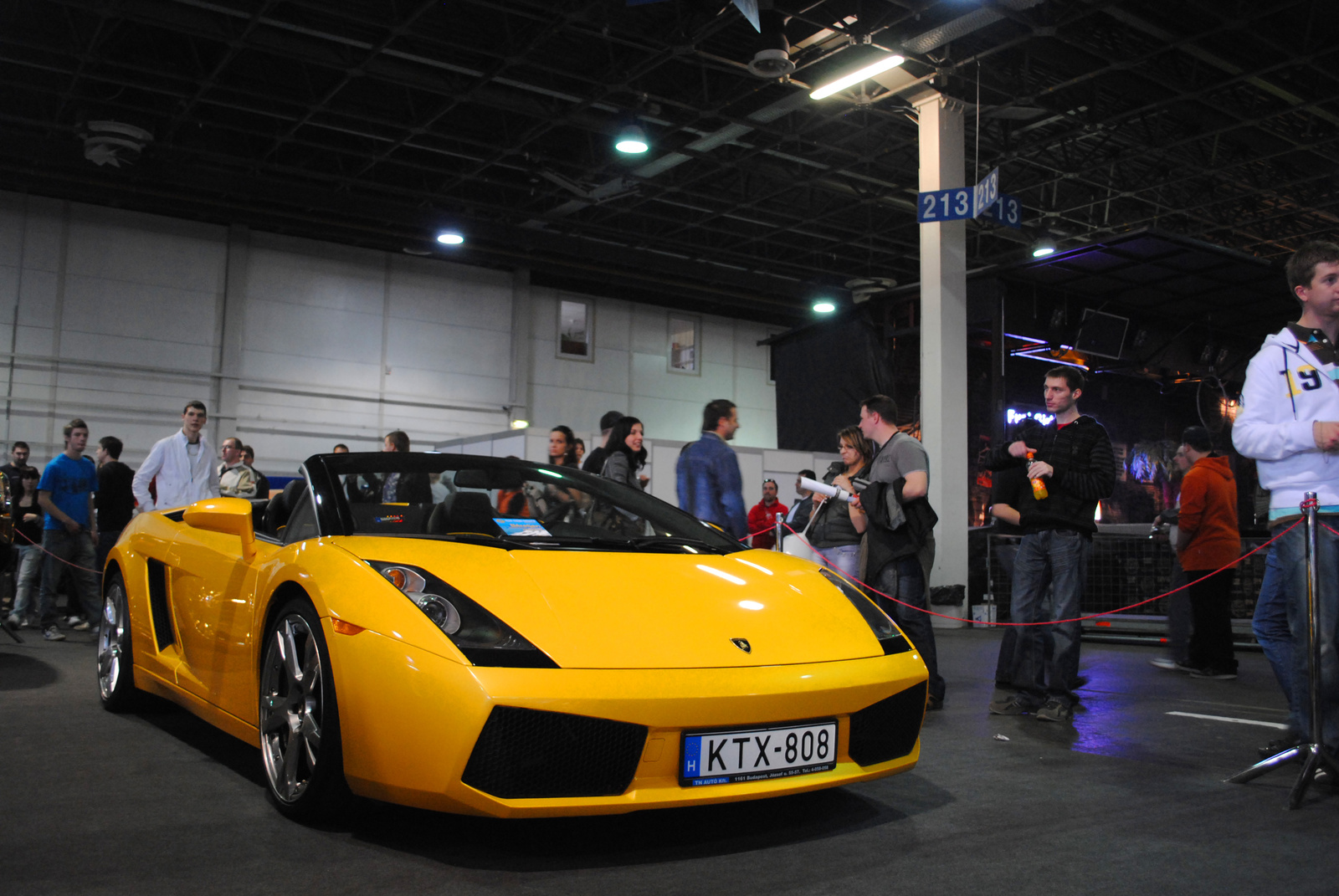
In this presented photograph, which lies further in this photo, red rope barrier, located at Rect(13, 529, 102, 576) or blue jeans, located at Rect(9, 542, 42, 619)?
blue jeans, located at Rect(9, 542, 42, 619)

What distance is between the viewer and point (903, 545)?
494cm

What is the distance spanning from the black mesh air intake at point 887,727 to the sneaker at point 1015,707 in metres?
2.21

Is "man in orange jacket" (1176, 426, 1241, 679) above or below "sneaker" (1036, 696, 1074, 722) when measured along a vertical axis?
above

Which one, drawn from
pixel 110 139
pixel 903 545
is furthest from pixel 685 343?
pixel 903 545

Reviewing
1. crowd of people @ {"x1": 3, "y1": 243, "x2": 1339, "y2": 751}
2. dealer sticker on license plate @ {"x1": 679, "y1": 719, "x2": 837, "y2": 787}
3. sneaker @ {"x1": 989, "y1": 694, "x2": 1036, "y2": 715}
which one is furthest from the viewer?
sneaker @ {"x1": 989, "y1": 694, "x2": 1036, "y2": 715}

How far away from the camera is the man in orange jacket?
6.81 metres

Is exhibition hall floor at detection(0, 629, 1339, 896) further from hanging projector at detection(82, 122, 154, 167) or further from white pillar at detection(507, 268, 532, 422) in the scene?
white pillar at detection(507, 268, 532, 422)

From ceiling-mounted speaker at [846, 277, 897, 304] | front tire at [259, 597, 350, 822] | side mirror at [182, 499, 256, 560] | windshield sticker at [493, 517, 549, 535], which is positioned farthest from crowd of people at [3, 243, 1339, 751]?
ceiling-mounted speaker at [846, 277, 897, 304]

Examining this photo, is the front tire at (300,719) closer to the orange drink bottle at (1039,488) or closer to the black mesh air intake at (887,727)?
the black mesh air intake at (887,727)

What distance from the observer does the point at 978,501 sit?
724 inches

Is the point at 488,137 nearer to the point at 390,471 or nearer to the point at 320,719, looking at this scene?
the point at 390,471

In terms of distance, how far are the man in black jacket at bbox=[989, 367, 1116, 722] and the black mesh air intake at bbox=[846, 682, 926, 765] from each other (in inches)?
80.5

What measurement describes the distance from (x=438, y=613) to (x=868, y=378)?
15.9m

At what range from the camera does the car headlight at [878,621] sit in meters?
2.81
